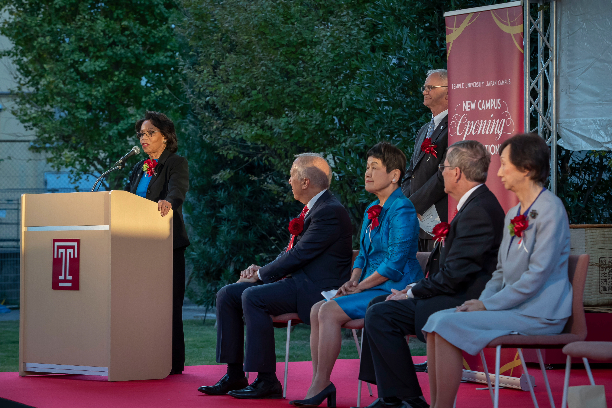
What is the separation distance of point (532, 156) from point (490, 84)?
1818 millimetres

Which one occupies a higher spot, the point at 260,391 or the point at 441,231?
the point at 441,231

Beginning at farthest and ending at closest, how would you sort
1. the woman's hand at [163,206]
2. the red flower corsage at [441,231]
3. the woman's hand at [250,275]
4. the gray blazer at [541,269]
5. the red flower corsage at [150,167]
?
1. the red flower corsage at [150,167]
2. the woman's hand at [163,206]
3. the woman's hand at [250,275]
4. the red flower corsage at [441,231]
5. the gray blazer at [541,269]

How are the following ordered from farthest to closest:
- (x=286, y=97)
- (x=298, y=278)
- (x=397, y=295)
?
1. (x=286, y=97)
2. (x=298, y=278)
3. (x=397, y=295)

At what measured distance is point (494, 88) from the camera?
16.3 ft

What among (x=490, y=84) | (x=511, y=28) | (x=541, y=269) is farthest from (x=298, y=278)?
(x=511, y=28)

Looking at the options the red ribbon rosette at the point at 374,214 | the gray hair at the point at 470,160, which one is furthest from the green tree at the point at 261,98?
the gray hair at the point at 470,160

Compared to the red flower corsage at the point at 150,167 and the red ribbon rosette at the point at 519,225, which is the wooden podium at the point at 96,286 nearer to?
the red flower corsage at the point at 150,167

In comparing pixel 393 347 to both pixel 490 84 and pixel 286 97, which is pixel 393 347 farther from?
pixel 286 97

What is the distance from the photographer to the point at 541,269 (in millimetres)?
3139

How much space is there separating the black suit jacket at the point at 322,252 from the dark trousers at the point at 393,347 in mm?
807

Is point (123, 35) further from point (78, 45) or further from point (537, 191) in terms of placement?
point (537, 191)

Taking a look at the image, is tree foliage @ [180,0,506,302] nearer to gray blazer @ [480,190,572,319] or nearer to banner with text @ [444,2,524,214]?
banner with text @ [444,2,524,214]

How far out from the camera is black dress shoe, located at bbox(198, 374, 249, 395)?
445cm

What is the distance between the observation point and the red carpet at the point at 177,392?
4.10m
